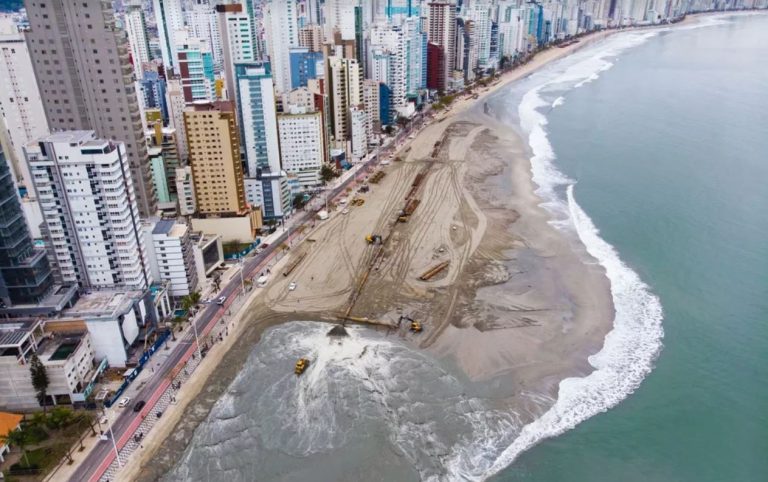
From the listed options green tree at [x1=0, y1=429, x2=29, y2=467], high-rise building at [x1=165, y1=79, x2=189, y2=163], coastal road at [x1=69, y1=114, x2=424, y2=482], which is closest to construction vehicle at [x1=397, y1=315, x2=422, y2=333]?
coastal road at [x1=69, y1=114, x2=424, y2=482]

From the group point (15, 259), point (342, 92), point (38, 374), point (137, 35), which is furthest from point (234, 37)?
point (38, 374)

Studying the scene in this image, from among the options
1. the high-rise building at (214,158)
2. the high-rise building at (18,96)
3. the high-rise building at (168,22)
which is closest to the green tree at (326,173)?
the high-rise building at (214,158)

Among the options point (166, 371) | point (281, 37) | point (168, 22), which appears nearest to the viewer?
point (166, 371)

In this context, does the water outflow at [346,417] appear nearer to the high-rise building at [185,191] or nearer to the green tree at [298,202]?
the high-rise building at [185,191]

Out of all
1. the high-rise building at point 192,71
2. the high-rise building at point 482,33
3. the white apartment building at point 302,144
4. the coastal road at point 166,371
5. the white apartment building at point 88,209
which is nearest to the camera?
the coastal road at point 166,371

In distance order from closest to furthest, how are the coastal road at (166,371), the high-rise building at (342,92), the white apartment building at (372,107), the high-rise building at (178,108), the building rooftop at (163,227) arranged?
the coastal road at (166,371) < the building rooftop at (163,227) < the high-rise building at (178,108) < the high-rise building at (342,92) < the white apartment building at (372,107)

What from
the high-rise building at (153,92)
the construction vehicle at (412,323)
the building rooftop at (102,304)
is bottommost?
the construction vehicle at (412,323)

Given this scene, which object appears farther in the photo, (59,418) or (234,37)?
(234,37)

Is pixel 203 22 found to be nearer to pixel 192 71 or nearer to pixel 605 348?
pixel 192 71
